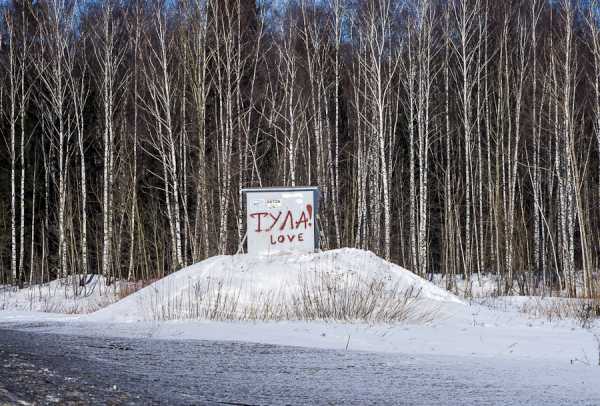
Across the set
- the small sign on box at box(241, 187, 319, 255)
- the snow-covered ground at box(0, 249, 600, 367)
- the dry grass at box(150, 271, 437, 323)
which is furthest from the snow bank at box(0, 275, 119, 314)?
the dry grass at box(150, 271, 437, 323)

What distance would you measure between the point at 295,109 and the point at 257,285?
38.5 ft

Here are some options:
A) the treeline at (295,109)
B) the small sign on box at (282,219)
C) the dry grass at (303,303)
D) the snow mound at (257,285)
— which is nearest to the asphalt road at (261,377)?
the dry grass at (303,303)

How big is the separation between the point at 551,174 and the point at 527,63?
3.92m

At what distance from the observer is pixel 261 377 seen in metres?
4.27

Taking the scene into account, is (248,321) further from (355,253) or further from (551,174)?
(551,174)

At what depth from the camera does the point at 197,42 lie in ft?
64.3

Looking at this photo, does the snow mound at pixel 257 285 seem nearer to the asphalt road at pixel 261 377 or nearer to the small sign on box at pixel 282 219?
the small sign on box at pixel 282 219

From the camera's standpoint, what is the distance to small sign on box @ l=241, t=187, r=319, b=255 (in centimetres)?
1152

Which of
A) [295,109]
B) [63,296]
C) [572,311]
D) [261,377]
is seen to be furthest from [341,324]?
[295,109]

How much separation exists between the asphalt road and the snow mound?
3.92 m

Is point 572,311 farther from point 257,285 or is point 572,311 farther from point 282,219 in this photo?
point 257,285

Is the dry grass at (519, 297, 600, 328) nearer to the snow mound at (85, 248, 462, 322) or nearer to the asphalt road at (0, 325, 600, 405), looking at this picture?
the snow mound at (85, 248, 462, 322)

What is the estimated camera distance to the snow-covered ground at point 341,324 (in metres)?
6.69

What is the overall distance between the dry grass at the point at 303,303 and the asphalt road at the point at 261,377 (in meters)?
3.12
